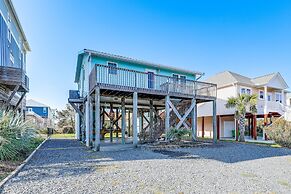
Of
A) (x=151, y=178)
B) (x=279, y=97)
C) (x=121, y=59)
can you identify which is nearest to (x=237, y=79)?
(x=279, y=97)

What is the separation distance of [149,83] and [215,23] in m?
7.92

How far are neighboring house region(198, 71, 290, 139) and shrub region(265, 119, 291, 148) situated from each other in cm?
632

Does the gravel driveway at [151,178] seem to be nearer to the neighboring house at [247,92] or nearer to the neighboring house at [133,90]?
the neighboring house at [133,90]

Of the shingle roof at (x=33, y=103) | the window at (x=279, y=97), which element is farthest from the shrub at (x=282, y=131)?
the shingle roof at (x=33, y=103)

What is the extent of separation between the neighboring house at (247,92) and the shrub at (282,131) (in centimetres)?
632

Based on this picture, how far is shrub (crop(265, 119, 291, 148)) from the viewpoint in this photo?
12.8 meters

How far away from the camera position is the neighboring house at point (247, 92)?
21.2 metres

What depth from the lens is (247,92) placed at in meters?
22.2

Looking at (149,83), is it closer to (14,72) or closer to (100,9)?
(100,9)

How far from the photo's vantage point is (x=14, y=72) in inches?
465

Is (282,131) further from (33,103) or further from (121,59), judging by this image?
(33,103)

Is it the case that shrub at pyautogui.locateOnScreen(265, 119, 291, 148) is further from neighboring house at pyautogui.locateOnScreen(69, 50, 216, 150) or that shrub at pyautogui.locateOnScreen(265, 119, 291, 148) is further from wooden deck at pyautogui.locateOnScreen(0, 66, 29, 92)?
wooden deck at pyautogui.locateOnScreen(0, 66, 29, 92)

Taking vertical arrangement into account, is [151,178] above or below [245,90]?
below

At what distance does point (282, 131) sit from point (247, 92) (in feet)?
32.3
